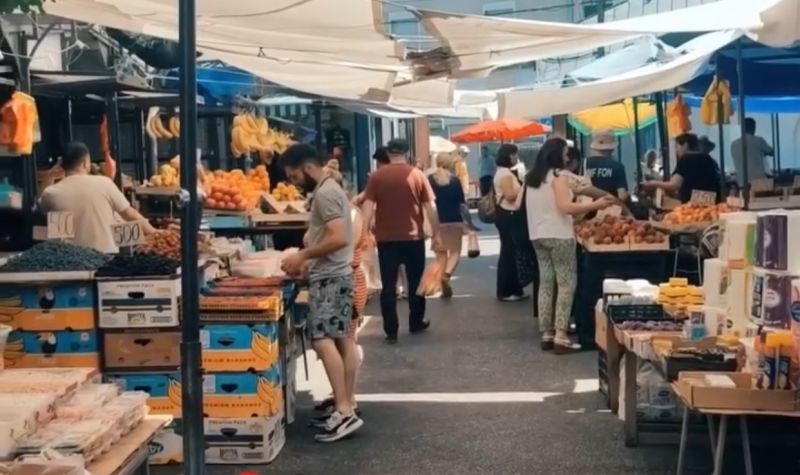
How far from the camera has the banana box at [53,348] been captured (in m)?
5.81

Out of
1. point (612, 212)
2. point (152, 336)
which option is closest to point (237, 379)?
point (152, 336)

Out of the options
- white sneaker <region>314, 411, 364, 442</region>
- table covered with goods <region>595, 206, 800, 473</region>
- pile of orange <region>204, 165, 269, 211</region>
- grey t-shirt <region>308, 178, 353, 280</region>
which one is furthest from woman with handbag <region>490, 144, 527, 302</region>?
white sneaker <region>314, 411, 364, 442</region>

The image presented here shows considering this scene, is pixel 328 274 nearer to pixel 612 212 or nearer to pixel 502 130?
pixel 612 212

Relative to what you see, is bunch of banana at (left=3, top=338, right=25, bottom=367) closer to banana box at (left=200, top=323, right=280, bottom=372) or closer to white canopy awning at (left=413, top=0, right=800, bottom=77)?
banana box at (left=200, top=323, right=280, bottom=372)

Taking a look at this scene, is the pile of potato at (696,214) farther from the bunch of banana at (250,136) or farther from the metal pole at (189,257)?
the metal pole at (189,257)

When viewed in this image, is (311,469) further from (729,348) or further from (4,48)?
(4,48)

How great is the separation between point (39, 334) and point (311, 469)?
174 cm

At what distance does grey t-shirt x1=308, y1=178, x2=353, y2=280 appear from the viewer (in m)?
6.45

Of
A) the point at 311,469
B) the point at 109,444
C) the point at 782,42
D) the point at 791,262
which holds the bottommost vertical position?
the point at 311,469

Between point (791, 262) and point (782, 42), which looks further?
point (782, 42)

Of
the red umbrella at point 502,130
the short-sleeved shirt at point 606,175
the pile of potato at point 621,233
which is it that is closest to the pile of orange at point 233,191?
the pile of potato at point 621,233

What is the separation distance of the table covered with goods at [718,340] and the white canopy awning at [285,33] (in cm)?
238

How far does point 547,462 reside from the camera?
602cm

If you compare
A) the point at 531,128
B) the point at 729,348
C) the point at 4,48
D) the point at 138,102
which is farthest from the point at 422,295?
the point at 531,128
